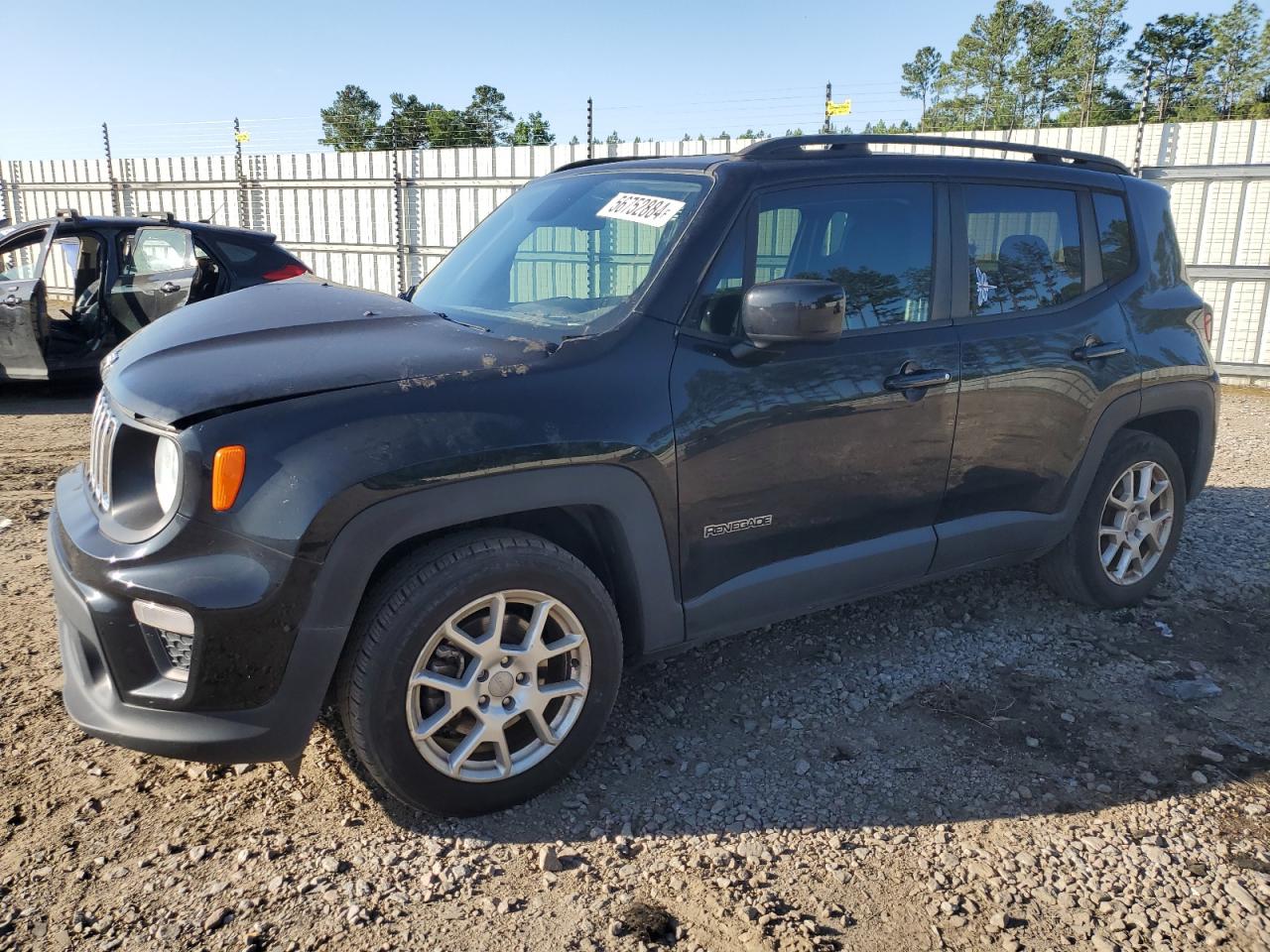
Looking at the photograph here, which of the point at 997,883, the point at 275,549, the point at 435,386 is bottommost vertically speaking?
the point at 997,883

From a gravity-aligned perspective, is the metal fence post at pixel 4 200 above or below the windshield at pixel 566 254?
above

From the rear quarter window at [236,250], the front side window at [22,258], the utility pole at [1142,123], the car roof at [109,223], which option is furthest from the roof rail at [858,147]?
the utility pole at [1142,123]

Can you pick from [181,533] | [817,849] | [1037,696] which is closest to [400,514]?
[181,533]

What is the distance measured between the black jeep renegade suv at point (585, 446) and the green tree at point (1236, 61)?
4817cm

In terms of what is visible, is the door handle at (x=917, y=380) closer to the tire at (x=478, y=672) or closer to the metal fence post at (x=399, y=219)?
the tire at (x=478, y=672)

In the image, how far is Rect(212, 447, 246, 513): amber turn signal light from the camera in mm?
2289

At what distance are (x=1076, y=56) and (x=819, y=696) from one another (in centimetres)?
5230

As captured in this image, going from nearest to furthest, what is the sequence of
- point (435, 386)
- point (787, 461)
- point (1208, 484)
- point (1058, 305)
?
point (435, 386) < point (787, 461) < point (1058, 305) < point (1208, 484)

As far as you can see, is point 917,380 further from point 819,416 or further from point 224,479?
point 224,479

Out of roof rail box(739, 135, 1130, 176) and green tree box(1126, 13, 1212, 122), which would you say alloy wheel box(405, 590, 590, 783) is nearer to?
roof rail box(739, 135, 1130, 176)

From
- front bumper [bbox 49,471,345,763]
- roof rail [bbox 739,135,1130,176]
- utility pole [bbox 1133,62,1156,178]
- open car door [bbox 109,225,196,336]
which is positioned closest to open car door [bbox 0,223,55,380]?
open car door [bbox 109,225,196,336]

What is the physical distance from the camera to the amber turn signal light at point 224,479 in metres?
2.29

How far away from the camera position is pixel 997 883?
260 centimetres

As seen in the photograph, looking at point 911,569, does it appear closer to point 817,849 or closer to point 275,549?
point 817,849
